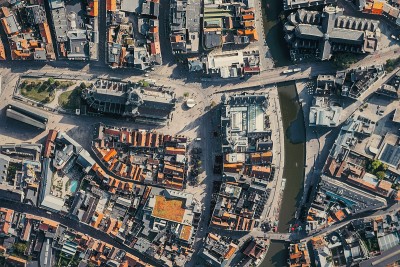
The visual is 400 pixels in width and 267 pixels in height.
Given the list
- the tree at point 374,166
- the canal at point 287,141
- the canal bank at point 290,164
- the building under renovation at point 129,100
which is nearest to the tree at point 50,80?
the building under renovation at point 129,100

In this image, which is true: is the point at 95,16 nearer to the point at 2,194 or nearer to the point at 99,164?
the point at 99,164

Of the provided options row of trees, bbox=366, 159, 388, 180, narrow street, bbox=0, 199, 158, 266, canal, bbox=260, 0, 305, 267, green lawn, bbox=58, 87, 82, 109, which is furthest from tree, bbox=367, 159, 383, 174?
green lawn, bbox=58, 87, 82, 109

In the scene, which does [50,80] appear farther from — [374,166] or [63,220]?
[374,166]

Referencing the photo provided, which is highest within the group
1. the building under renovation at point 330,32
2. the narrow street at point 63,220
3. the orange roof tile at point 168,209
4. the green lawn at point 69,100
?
the building under renovation at point 330,32

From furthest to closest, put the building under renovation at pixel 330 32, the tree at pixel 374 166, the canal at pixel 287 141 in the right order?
the canal at pixel 287 141 → the tree at pixel 374 166 → the building under renovation at pixel 330 32

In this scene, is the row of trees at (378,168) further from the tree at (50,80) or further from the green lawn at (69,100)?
the tree at (50,80)

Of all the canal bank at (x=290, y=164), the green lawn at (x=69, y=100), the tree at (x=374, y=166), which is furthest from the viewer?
the canal bank at (x=290, y=164)
